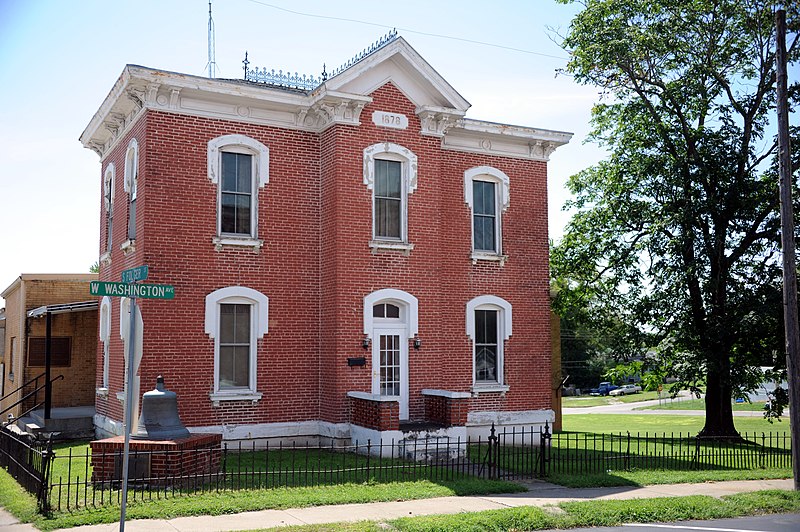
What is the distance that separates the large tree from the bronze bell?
1355cm

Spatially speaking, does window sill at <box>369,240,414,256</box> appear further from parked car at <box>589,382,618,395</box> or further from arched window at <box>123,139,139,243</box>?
parked car at <box>589,382,618,395</box>

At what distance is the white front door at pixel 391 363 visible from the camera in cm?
1853

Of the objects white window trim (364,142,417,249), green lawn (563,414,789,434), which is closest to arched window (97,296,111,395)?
white window trim (364,142,417,249)

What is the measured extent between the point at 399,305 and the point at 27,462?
8887 mm

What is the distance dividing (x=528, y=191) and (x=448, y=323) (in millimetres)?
4569

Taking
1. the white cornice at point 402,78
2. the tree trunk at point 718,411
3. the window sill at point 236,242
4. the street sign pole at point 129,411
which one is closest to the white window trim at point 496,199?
the white cornice at point 402,78

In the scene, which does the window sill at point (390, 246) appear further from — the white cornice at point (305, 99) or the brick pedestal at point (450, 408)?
the brick pedestal at point (450, 408)

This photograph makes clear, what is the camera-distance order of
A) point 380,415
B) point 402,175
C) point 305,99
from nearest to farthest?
point 380,415 → point 305,99 → point 402,175

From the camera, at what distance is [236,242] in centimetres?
1795

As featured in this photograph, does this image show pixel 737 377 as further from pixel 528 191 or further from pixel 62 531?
pixel 62 531

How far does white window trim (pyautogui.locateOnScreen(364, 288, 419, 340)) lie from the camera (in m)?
18.3

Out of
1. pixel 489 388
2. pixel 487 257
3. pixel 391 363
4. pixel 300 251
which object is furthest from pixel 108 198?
pixel 489 388

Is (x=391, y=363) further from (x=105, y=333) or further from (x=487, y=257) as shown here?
(x=105, y=333)

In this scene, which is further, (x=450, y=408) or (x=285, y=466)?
(x=450, y=408)
